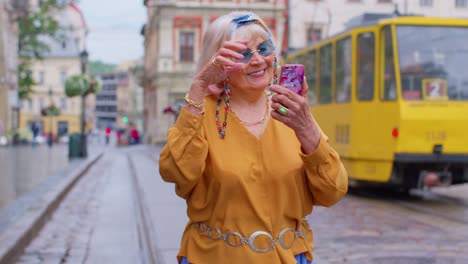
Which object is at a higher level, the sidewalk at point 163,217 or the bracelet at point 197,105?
the bracelet at point 197,105

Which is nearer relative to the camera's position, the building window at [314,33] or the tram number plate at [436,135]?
the tram number plate at [436,135]

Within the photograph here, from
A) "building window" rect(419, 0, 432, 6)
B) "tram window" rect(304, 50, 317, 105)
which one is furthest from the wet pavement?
"building window" rect(419, 0, 432, 6)

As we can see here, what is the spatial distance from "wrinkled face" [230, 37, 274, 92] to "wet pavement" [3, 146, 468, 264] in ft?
13.2

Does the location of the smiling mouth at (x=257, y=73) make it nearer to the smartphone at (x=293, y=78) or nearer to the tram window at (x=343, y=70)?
the smartphone at (x=293, y=78)

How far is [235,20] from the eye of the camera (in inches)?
106

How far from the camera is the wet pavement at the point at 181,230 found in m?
6.95

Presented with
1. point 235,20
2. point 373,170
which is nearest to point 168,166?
point 235,20

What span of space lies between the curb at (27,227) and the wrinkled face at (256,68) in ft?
14.2

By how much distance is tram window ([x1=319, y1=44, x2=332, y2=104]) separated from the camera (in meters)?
13.8

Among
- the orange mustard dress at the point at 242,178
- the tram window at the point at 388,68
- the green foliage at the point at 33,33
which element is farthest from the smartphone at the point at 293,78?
the green foliage at the point at 33,33

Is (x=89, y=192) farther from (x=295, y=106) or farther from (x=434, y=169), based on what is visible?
(x=295, y=106)

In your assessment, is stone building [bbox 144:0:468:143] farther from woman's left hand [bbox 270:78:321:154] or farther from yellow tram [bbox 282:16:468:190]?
woman's left hand [bbox 270:78:321:154]

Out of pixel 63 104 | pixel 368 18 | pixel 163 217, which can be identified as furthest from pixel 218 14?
pixel 63 104

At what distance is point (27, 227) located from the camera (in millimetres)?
7738
